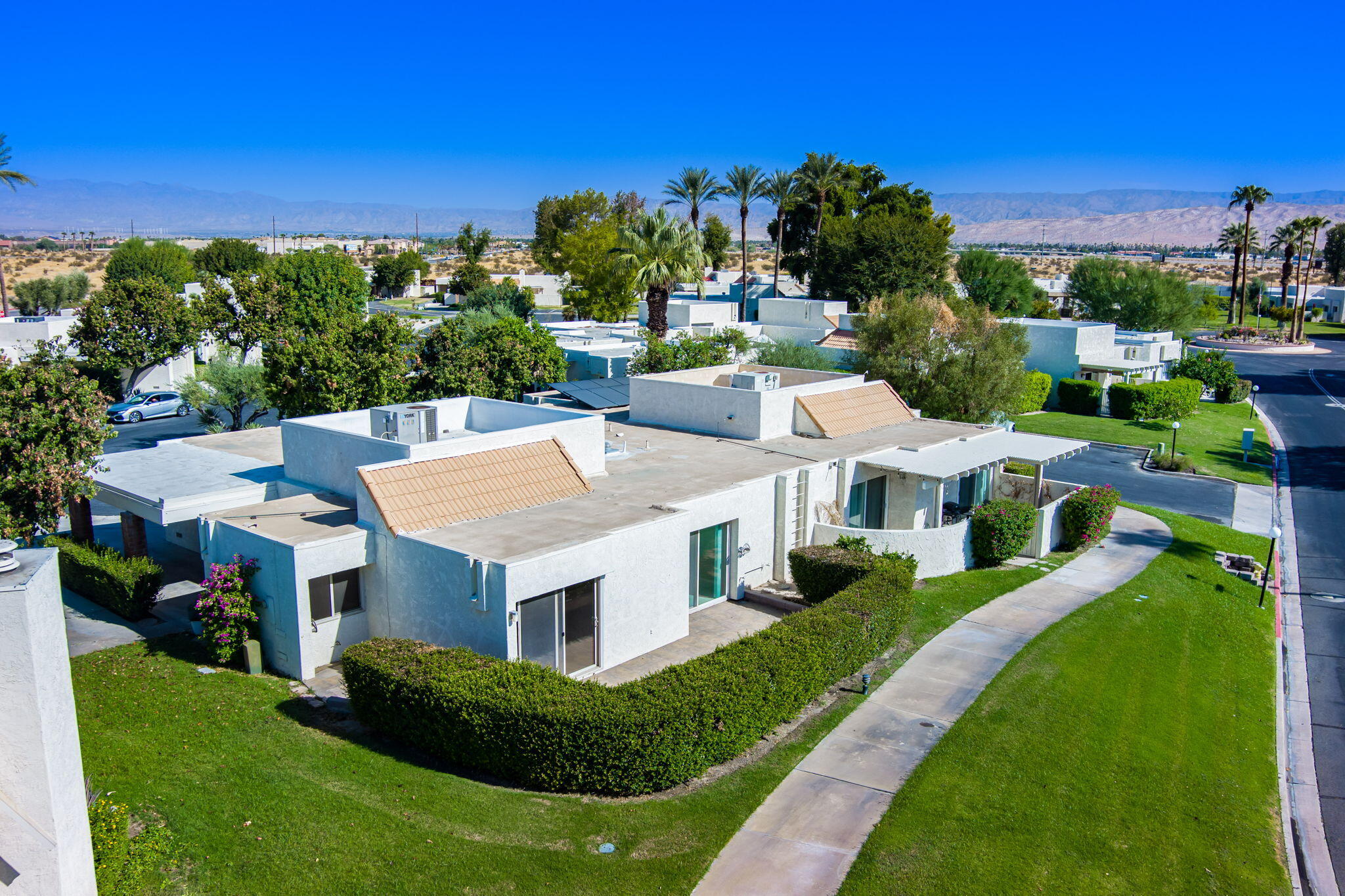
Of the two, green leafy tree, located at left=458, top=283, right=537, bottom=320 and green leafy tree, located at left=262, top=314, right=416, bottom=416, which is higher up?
green leafy tree, located at left=458, top=283, right=537, bottom=320

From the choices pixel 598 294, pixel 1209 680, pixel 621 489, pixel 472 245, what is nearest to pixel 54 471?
pixel 621 489

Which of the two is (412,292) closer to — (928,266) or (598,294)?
(598,294)

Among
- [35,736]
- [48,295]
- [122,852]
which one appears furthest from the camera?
[48,295]

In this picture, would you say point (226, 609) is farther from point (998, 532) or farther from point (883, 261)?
point (883, 261)

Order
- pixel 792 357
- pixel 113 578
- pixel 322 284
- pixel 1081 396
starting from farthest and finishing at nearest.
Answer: pixel 322 284, pixel 1081 396, pixel 792 357, pixel 113 578

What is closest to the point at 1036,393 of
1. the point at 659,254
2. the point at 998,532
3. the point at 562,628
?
the point at 659,254

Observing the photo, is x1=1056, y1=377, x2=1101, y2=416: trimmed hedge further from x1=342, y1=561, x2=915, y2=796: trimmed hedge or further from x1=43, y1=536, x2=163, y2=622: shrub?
x1=43, y1=536, x2=163, y2=622: shrub

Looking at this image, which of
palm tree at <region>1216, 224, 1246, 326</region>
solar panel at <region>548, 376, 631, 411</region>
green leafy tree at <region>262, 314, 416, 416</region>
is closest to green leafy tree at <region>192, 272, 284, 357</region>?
green leafy tree at <region>262, 314, 416, 416</region>

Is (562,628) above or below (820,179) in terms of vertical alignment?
below

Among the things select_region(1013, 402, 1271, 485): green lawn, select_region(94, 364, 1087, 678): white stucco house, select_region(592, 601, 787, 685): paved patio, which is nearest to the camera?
select_region(94, 364, 1087, 678): white stucco house
